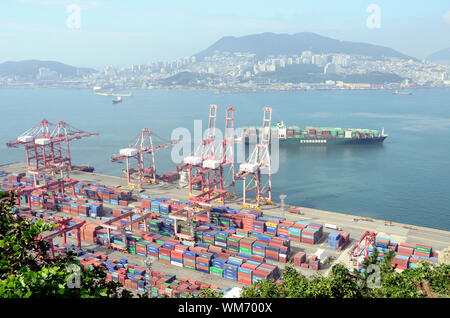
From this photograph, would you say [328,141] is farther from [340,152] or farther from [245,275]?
[245,275]

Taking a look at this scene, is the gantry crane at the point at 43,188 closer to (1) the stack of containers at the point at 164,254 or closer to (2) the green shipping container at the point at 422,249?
(1) the stack of containers at the point at 164,254

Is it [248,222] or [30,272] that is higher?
[30,272]

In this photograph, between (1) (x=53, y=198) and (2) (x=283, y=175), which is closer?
(1) (x=53, y=198)

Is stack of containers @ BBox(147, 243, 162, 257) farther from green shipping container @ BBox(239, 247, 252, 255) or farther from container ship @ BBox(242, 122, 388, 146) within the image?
container ship @ BBox(242, 122, 388, 146)

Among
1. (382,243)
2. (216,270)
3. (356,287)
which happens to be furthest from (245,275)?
(382,243)

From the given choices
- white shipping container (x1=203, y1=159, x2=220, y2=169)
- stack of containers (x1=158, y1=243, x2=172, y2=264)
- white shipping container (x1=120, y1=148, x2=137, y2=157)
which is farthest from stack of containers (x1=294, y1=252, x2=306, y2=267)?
white shipping container (x1=120, y1=148, x2=137, y2=157)
